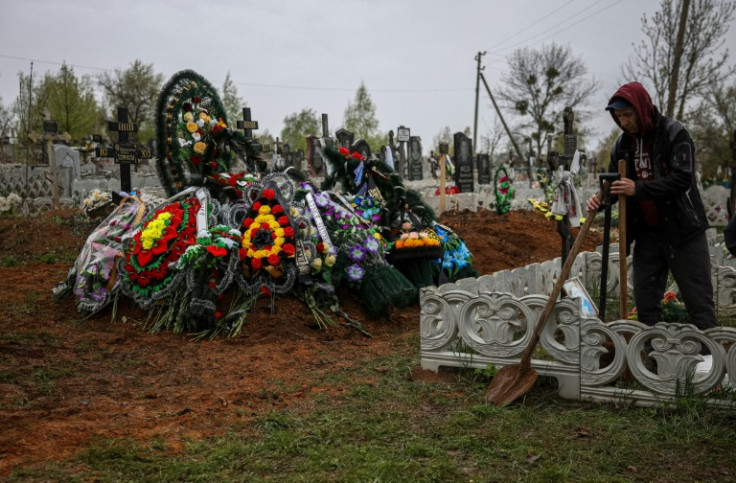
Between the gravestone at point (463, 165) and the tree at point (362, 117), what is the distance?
32.3 metres

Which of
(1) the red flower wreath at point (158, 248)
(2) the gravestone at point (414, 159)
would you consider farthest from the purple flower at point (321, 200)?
(2) the gravestone at point (414, 159)

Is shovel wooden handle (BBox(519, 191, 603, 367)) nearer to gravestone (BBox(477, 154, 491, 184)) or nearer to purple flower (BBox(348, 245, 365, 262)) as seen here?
purple flower (BBox(348, 245, 365, 262))

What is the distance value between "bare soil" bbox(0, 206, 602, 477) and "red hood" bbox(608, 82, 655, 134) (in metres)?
2.23

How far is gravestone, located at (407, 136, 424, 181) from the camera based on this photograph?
2803 centimetres

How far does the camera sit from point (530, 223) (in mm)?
14789

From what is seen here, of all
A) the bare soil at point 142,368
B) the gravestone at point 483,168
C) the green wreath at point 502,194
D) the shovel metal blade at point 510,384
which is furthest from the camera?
the gravestone at point 483,168

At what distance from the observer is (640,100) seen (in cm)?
418

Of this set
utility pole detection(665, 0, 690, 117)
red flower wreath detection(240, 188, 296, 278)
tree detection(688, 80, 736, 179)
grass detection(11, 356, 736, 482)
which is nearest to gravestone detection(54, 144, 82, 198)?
red flower wreath detection(240, 188, 296, 278)

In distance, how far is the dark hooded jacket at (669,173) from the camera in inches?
160

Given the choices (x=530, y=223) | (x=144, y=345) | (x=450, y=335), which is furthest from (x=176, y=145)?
(x=530, y=223)

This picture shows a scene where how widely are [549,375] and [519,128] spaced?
41822 mm

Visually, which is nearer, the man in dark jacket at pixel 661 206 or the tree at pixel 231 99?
the man in dark jacket at pixel 661 206

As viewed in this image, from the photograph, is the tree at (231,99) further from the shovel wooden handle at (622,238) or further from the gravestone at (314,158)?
the shovel wooden handle at (622,238)

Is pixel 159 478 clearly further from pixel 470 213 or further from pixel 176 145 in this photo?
pixel 470 213
